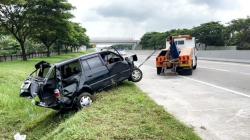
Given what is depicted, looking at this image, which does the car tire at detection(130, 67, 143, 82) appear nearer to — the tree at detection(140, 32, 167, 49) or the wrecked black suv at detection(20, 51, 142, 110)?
the wrecked black suv at detection(20, 51, 142, 110)

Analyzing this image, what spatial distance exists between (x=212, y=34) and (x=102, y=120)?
3112 inches

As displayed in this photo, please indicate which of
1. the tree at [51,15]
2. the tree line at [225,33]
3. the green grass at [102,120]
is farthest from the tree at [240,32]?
the green grass at [102,120]

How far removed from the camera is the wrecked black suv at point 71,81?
10695mm

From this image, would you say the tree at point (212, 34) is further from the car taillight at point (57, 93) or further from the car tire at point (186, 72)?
the car taillight at point (57, 93)

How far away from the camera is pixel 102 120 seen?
827 centimetres

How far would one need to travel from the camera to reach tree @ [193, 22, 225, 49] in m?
83.2

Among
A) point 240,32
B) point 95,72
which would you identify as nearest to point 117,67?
point 95,72

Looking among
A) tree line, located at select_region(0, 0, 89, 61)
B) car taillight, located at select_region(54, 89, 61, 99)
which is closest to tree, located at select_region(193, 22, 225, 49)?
tree line, located at select_region(0, 0, 89, 61)

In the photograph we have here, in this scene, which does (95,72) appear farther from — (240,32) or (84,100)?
(240,32)

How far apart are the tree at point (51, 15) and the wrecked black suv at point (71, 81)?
31.9m

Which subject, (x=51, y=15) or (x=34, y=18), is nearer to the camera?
(x=34, y=18)

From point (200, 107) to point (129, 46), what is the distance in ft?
564

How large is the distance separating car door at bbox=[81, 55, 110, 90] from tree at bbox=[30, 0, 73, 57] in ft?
105

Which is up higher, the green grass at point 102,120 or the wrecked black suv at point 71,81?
the wrecked black suv at point 71,81
